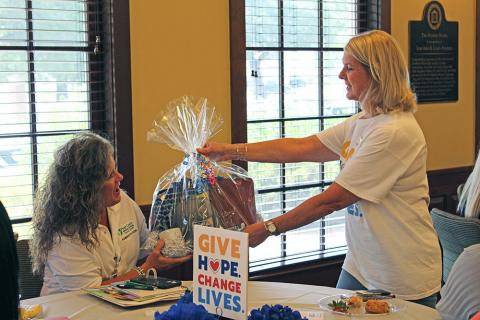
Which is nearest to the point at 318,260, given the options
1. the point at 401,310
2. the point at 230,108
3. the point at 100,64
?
the point at 230,108

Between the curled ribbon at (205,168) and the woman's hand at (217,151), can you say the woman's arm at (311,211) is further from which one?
the woman's hand at (217,151)

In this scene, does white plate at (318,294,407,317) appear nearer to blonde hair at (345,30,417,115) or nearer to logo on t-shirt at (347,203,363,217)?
logo on t-shirt at (347,203,363,217)

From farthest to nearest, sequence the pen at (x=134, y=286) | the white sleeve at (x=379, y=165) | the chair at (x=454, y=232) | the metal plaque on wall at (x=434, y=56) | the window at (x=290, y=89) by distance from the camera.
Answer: the metal plaque on wall at (x=434, y=56) → the window at (x=290, y=89) → the chair at (x=454, y=232) → the white sleeve at (x=379, y=165) → the pen at (x=134, y=286)

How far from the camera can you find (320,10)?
4238mm

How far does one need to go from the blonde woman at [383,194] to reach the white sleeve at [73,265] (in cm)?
55

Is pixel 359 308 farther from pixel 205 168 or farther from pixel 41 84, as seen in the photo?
pixel 41 84

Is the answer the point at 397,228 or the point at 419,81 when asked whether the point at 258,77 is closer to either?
the point at 419,81

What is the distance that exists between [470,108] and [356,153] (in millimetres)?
2638

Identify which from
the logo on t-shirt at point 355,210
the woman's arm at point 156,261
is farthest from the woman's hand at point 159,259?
the logo on t-shirt at point 355,210

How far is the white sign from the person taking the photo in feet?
5.74

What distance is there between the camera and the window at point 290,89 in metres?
3.90

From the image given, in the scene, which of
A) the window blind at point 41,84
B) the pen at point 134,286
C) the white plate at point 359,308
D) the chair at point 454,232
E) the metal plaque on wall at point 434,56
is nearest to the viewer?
the white plate at point 359,308

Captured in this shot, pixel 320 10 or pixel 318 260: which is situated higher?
pixel 320 10

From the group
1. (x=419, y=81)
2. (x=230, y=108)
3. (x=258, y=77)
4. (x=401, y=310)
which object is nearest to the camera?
(x=401, y=310)
